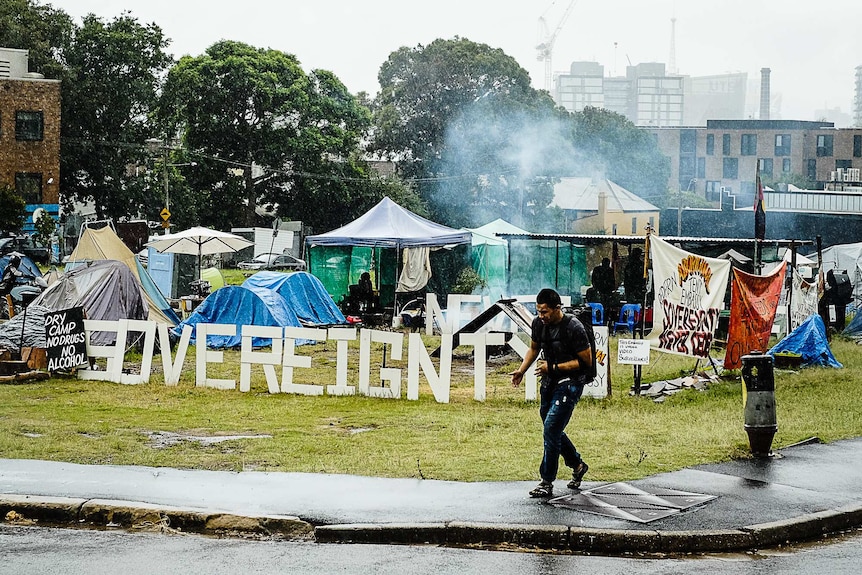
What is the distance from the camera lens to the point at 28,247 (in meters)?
38.8

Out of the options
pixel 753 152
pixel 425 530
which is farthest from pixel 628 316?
pixel 753 152

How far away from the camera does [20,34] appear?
53.5 metres

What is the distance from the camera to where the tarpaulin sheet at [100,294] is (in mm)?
19906

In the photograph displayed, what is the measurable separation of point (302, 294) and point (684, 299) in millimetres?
11528

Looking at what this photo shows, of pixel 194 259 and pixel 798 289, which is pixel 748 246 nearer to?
pixel 798 289

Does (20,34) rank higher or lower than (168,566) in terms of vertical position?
higher

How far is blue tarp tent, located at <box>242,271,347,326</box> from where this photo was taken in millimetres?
24734

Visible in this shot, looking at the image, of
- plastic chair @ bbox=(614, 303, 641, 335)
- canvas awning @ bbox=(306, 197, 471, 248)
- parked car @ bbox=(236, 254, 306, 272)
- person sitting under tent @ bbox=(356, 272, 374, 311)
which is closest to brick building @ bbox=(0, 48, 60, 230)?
parked car @ bbox=(236, 254, 306, 272)

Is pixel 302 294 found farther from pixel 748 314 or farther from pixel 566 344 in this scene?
pixel 566 344

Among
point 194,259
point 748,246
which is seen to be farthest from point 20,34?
point 748,246

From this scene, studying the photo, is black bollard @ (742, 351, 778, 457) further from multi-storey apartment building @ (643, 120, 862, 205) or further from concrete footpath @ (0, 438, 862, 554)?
multi-storey apartment building @ (643, 120, 862, 205)

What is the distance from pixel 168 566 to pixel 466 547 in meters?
2.15

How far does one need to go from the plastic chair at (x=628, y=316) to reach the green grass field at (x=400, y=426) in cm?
874

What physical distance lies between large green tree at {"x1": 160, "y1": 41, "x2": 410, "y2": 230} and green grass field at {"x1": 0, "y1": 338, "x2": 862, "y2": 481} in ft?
124
